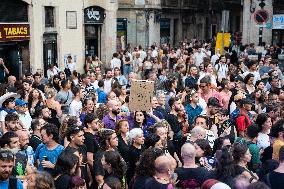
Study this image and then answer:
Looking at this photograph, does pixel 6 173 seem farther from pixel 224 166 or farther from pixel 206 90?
pixel 206 90

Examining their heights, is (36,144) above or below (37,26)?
below

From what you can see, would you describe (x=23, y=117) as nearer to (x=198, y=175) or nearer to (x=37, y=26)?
(x=198, y=175)

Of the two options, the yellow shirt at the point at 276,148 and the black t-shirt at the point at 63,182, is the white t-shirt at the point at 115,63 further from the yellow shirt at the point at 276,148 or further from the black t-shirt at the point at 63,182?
the black t-shirt at the point at 63,182

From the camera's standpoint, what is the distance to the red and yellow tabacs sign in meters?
17.1

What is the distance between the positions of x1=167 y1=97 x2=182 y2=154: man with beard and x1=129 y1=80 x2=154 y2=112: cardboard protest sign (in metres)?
0.49

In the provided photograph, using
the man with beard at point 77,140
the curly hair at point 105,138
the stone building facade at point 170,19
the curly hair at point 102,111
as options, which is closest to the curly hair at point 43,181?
the man with beard at point 77,140

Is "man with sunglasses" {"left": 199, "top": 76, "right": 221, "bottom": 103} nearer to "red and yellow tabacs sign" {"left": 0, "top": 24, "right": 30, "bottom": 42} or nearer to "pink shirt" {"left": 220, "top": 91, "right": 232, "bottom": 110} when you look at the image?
"pink shirt" {"left": 220, "top": 91, "right": 232, "bottom": 110}

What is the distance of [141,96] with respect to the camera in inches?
359

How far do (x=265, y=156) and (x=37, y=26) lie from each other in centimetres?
1352

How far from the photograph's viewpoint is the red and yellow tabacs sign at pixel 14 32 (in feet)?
56.1

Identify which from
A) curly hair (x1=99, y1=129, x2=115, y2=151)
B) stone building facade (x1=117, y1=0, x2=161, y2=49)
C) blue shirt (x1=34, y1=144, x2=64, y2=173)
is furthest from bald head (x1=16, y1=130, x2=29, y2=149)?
stone building facade (x1=117, y1=0, x2=161, y2=49)

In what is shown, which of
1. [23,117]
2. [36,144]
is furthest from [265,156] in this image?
[23,117]

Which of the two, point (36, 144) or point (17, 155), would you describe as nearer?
point (17, 155)

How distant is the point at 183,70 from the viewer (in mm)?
14953
